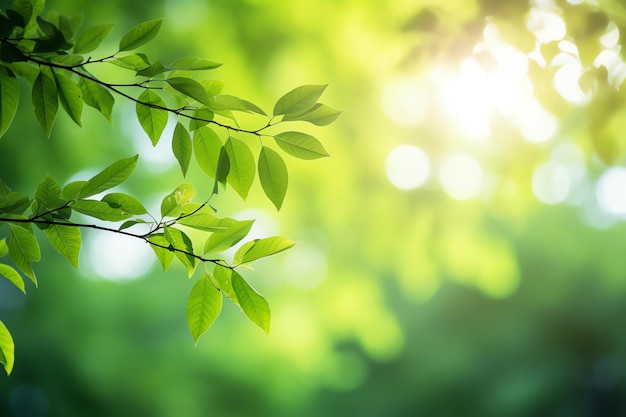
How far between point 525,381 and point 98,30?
521 cm

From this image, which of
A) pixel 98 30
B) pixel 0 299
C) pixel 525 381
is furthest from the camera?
pixel 525 381

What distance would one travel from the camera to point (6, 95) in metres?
0.60

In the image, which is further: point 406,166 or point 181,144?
point 406,166


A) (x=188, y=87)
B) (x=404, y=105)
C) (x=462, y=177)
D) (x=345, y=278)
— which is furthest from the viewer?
(x=345, y=278)

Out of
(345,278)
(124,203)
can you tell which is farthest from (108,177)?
(345,278)

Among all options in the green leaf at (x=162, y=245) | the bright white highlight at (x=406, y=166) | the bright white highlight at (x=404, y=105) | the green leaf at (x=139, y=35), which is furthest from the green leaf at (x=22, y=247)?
the bright white highlight at (x=406, y=166)

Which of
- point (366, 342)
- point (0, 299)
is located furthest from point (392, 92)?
point (0, 299)

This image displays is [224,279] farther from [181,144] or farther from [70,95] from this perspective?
[70,95]

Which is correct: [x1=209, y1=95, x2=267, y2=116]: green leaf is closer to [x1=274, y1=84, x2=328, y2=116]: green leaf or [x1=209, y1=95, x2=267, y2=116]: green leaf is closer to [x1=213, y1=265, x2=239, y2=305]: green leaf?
[x1=274, y1=84, x2=328, y2=116]: green leaf

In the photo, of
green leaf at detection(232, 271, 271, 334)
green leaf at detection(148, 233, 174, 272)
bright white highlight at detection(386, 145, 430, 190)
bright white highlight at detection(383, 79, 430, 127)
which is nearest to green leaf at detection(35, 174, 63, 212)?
green leaf at detection(148, 233, 174, 272)

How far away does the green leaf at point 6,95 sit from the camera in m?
0.60

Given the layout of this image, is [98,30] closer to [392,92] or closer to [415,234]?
[415,234]

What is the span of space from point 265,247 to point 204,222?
0.24 ft

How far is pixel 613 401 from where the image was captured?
5.42m
